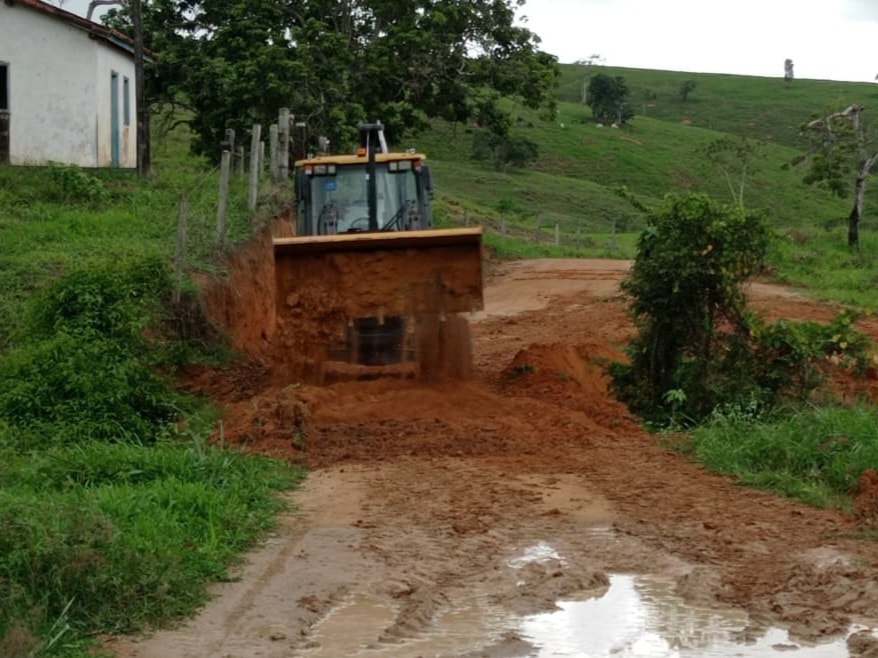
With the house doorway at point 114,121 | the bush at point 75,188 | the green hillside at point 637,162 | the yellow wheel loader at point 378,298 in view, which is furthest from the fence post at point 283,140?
the green hillside at point 637,162

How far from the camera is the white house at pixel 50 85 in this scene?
27719mm

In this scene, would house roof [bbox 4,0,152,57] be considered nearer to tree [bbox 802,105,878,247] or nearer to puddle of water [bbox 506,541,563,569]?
tree [bbox 802,105,878,247]

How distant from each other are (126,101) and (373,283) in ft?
68.2

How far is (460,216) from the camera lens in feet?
138

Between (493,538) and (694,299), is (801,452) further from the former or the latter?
(493,538)

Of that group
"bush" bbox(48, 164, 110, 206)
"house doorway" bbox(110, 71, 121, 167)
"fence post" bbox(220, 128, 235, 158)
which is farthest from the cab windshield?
"house doorway" bbox(110, 71, 121, 167)

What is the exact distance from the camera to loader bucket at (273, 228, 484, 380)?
13500 millimetres

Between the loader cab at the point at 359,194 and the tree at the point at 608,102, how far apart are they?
218 feet

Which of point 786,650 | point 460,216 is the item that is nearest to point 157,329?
point 786,650

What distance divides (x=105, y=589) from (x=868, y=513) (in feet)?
17.3

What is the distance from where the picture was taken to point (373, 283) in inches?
532

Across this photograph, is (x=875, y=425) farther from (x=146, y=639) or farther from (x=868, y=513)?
(x=146, y=639)

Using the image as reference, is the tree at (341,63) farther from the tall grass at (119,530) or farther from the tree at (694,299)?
the tall grass at (119,530)

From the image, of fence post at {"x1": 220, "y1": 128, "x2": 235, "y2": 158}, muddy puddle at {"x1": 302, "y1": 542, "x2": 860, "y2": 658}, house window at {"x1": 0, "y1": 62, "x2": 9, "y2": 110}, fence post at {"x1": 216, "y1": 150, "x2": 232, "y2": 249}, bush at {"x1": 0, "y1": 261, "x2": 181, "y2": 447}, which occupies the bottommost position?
muddy puddle at {"x1": 302, "y1": 542, "x2": 860, "y2": 658}
